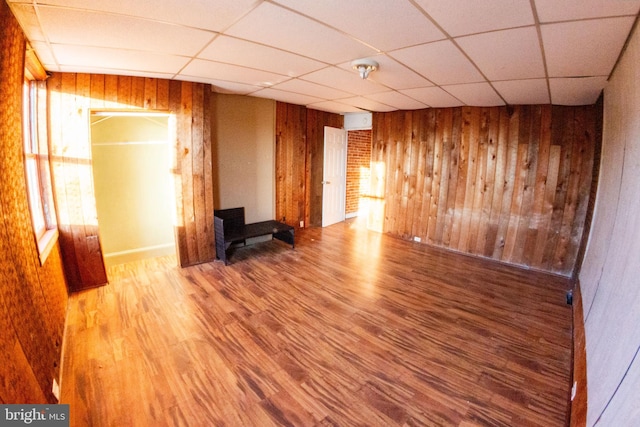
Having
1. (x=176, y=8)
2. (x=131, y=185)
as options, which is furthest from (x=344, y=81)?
(x=131, y=185)

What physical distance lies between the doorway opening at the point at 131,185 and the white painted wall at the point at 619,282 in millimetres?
4349

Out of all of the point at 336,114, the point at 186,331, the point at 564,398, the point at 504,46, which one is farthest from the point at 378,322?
the point at 336,114

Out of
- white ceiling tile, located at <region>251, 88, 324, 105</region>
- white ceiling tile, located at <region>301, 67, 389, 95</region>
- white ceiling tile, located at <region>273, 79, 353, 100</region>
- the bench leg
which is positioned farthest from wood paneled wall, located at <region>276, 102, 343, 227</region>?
white ceiling tile, located at <region>301, 67, 389, 95</region>

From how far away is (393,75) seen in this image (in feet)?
9.36

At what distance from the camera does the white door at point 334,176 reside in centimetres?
597

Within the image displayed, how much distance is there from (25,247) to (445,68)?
3.51 m

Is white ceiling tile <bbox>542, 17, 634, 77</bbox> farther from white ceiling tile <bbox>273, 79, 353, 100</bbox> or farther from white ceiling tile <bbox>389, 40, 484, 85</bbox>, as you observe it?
white ceiling tile <bbox>273, 79, 353, 100</bbox>

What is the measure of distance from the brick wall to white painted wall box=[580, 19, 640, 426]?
469cm

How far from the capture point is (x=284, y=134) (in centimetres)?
505

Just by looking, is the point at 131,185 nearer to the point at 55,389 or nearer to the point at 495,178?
the point at 55,389

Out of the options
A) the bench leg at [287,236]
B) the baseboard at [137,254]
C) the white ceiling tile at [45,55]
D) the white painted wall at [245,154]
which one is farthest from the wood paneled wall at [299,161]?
the white ceiling tile at [45,55]

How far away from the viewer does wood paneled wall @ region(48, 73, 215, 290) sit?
2.90 m

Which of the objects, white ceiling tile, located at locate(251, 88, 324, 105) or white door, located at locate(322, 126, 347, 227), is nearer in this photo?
white ceiling tile, located at locate(251, 88, 324, 105)

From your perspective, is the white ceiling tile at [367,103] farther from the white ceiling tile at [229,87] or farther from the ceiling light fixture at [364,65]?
the ceiling light fixture at [364,65]
